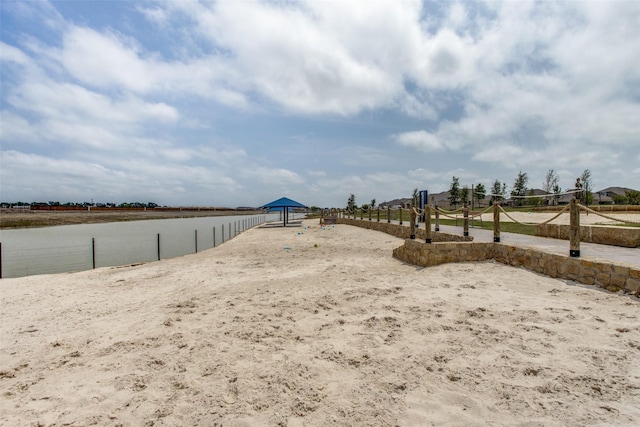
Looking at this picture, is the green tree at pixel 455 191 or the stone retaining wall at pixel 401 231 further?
the green tree at pixel 455 191

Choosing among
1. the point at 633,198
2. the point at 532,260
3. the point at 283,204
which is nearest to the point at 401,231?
the point at 532,260

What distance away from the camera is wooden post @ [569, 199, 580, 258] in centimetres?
534

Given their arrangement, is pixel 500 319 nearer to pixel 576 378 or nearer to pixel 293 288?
pixel 576 378

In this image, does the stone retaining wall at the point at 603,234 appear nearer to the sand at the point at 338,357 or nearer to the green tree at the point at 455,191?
the sand at the point at 338,357

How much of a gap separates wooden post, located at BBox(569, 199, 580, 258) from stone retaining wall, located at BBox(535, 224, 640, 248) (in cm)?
256

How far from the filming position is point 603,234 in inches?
296

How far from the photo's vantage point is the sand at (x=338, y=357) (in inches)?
98.3

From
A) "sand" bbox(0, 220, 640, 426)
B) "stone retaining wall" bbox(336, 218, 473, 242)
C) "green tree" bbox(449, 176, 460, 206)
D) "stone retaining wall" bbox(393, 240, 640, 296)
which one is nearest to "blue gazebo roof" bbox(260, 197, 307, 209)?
"stone retaining wall" bbox(336, 218, 473, 242)

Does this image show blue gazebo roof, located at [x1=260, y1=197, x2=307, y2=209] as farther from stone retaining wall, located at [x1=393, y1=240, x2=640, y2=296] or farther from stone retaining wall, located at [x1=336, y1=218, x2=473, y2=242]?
stone retaining wall, located at [x1=393, y1=240, x2=640, y2=296]

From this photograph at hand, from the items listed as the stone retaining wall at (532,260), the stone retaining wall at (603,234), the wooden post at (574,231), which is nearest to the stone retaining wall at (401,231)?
the stone retaining wall at (532,260)

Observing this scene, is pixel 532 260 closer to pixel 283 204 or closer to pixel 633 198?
pixel 283 204

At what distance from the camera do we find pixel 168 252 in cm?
1653

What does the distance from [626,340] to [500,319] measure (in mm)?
1180

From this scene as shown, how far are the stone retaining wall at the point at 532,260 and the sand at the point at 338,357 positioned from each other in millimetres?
344
